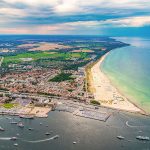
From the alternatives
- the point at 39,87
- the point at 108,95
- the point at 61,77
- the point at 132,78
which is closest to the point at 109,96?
the point at 108,95

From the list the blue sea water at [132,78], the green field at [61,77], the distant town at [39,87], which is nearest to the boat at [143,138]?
the blue sea water at [132,78]

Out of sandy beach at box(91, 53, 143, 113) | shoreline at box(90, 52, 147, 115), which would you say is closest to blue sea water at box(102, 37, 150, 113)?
shoreline at box(90, 52, 147, 115)

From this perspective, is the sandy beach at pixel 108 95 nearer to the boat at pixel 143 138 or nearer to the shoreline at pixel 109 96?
the shoreline at pixel 109 96

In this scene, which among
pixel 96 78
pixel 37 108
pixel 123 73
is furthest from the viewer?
pixel 123 73

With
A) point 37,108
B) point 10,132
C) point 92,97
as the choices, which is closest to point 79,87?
point 92,97

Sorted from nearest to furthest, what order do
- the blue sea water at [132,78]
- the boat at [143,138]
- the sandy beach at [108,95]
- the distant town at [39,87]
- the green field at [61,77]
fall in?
1. the boat at [143,138]
2. the distant town at [39,87]
3. the sandy beach at [108,95]
4. the blue sea water at [132,78]
5. the green field at [61,77]

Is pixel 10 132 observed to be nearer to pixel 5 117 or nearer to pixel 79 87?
pixel 5 117

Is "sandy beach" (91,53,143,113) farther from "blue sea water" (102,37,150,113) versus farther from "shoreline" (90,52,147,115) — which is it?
"blue sea water" (102,37,150,113)
